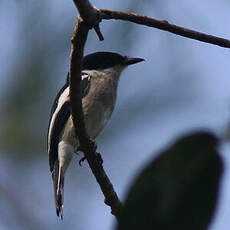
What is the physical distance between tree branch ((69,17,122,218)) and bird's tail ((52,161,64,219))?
913 millimetres

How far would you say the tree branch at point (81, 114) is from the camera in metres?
2.51

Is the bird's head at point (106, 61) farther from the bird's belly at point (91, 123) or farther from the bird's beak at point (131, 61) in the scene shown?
the bird's belly at point (91, 123)

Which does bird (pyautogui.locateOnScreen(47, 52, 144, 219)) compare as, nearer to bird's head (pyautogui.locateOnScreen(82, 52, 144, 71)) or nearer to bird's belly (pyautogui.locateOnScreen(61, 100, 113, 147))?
bird's belly (pyautogui.locateOnScreen(61, 100, 113, 147))

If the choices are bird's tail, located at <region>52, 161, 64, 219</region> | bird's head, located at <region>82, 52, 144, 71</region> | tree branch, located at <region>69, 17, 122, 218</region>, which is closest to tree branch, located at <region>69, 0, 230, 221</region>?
tree branch, located at <region>69, 17, 122, 218</region>

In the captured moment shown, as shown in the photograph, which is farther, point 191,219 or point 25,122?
point 25,122

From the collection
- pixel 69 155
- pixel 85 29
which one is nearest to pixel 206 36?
pixel 85 29

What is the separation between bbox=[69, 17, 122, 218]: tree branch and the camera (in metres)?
2.51

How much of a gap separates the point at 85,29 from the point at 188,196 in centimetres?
187

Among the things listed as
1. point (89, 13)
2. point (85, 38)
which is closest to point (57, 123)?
point (85, 38)

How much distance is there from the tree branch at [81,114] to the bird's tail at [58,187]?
91 centimetres

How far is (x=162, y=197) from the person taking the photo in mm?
620

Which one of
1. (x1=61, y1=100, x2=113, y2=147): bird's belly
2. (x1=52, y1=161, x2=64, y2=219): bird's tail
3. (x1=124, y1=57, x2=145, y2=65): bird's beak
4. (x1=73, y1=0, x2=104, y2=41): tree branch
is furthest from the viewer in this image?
(x1=124, y1=57, x2=145, y2=65): bird's beak

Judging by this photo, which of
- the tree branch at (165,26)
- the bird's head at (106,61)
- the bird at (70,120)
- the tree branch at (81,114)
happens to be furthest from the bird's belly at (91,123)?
the tree branch at (165,26)

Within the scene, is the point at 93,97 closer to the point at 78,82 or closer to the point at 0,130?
the point at 0,130
